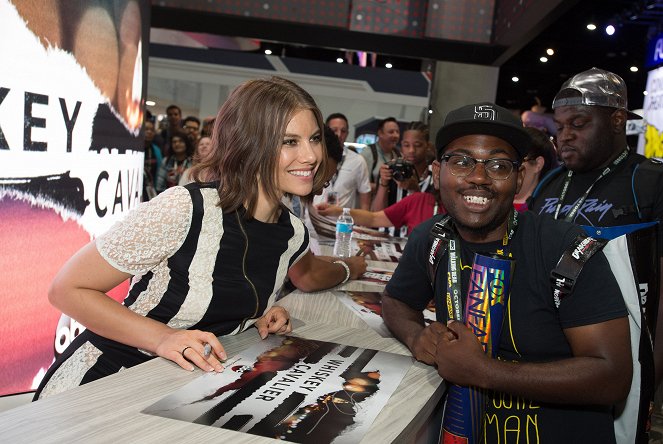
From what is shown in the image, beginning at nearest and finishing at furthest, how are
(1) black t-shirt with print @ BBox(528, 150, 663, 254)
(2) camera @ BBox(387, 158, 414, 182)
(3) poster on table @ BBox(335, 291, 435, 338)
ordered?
(3) poster on table @ BBox(335, 291, 435, 338) → (1) black t-shirt with print @ BBox(528, 150, 663, 254) → (2) camera @ BBox(387, 158, 414, 182)

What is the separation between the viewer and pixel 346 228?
9.77 feet

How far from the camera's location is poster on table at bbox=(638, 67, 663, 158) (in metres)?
6.55

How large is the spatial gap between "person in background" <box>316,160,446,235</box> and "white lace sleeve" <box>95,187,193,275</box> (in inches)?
95.5

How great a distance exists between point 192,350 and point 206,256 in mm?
274

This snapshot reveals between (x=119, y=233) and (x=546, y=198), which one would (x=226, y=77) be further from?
(x=119, y=233)

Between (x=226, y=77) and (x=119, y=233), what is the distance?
7.17 m

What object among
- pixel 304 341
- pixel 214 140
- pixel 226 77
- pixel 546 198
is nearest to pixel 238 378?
pixel 304 341

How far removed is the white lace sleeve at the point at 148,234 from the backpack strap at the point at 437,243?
621 mm

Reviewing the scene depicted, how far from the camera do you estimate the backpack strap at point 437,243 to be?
4.99 feet

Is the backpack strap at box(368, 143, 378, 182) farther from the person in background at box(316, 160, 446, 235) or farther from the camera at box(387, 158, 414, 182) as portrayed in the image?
the person in background at box(316, 160, 446, 235)

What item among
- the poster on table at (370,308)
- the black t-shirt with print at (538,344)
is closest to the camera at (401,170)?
the poster on table at (370,308)

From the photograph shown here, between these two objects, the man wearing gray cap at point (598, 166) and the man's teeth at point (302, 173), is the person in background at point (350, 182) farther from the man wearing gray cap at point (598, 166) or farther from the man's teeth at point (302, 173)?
the man's teeth at point (302, 173)

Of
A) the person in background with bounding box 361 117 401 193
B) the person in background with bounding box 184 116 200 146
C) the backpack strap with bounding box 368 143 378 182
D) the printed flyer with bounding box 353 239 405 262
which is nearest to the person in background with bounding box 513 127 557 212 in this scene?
the printed flyer with bounding box 353 239 405 262

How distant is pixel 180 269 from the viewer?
4.85 feet
